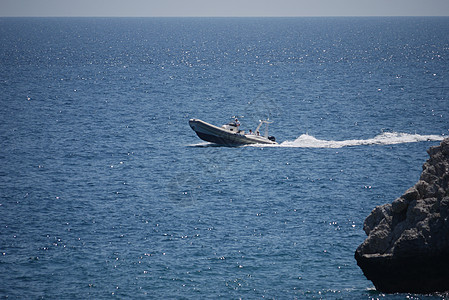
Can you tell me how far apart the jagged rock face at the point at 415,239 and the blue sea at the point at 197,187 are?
4.07 feet

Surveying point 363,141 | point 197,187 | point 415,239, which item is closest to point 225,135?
point 197,187

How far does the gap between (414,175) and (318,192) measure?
35.7ft

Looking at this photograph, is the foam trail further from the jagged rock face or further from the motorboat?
the jagged rock face

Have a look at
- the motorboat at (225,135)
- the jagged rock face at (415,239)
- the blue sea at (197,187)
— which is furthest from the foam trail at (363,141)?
the jagged rock face at (415,239)

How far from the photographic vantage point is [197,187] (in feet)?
194

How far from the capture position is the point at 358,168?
64375 millimetres

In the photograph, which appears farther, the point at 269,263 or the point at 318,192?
the point at 318,192

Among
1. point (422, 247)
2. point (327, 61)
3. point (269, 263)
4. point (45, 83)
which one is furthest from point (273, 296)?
point (327, 61)

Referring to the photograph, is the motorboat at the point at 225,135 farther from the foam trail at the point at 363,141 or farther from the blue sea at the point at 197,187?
A: the foam trail at the point at 363,141

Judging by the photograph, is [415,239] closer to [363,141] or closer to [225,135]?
[225,135]

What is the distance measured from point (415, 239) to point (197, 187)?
30300mm

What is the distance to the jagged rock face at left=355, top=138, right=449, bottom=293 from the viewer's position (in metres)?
31.4

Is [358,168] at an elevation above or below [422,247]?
below

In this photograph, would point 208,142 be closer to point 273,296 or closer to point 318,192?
point 318,192
